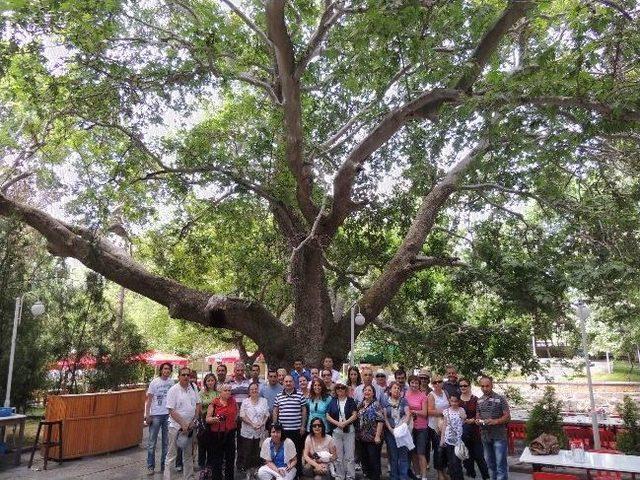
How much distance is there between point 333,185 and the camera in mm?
10203

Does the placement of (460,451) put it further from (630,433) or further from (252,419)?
(630,433)

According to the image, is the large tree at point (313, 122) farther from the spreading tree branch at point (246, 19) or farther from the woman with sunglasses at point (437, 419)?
the woman with sunglasses at point (437, 419)

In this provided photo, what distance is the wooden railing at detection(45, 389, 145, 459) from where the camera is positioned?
9438mm

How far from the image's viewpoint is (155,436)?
8.61 metres

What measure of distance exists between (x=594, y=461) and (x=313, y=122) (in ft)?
29.5

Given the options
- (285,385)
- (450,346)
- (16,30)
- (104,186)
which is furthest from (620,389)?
(16,30)

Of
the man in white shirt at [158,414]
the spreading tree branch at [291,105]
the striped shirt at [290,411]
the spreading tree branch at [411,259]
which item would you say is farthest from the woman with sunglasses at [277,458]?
the spreading tree branch at [291,105]

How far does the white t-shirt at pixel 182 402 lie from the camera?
24.9ft

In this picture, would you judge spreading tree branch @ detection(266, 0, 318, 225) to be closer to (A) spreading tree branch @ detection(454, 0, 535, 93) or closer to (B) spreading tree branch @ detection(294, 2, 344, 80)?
(B) spreading tree branch @ detection(294, 2, 344, 80)

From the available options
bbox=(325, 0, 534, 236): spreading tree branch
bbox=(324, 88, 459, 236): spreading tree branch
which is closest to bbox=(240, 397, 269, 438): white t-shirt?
bbox=(324, 88, 459, 236): spreading tree branch

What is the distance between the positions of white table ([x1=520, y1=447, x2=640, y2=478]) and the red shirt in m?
4.18

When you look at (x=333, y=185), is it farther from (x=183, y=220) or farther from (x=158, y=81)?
(x=183, y=220)

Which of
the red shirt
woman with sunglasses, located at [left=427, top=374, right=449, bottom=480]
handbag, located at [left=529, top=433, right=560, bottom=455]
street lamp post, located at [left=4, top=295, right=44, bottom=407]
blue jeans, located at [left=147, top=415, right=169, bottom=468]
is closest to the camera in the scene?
handbag, located at [left=529, top=433, right=560, bottom=455]

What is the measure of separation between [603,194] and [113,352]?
494 inches
